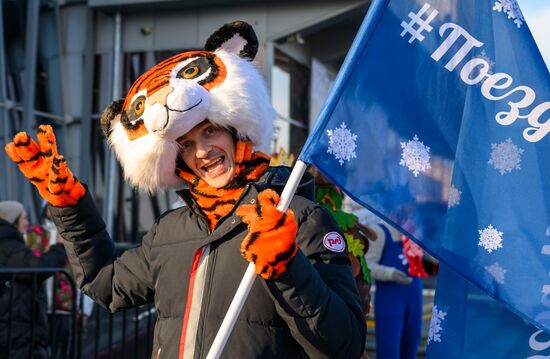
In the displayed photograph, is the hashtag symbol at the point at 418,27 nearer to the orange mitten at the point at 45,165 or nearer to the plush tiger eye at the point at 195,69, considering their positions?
the plush tiger eye at the point at 195,69

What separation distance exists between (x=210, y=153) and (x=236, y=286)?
18.0 inches

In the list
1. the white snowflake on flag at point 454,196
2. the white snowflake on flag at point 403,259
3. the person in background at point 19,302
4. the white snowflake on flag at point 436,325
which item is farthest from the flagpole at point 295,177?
the white snowflake on flag at point 403,259

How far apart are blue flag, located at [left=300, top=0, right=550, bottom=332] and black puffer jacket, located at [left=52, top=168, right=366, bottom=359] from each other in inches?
9.4

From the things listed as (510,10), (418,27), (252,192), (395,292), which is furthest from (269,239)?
(395,292)

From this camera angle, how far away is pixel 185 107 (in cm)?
226

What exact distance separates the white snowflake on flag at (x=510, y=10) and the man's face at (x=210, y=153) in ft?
2.96

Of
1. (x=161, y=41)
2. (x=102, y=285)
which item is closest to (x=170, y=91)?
(x=102, y=285)

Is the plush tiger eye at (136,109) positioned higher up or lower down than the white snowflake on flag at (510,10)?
lower down

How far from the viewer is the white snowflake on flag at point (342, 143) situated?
85.7 inches

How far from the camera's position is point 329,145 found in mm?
2174

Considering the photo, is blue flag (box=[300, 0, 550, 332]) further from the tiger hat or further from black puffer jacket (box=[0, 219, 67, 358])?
black puffer jacket (box=[0, 219, 67, 358])

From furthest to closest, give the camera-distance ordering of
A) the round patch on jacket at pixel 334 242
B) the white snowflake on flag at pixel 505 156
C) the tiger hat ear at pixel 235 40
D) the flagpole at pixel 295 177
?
1. the tiger hat ear at pixel 235 40
2. the white snowflake on flag at pixel 505 156
3. the round patch on jacket at pixel 334 242
4. the flagpole at pixel 295 177

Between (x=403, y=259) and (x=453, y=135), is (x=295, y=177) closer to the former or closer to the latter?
(x=453, y=135)

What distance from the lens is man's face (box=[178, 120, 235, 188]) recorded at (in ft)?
7.61
